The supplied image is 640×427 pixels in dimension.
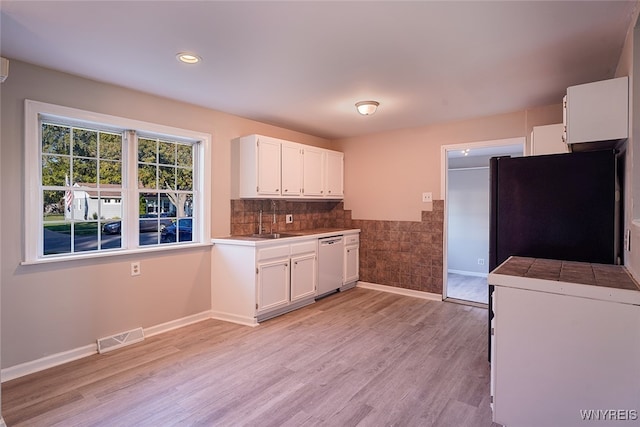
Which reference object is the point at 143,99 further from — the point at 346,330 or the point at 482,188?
the point at 482,188

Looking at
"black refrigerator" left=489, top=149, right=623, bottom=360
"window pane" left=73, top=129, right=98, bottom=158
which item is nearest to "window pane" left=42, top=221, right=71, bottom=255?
"window pane" left=73, top=129, right=98, bottom=158

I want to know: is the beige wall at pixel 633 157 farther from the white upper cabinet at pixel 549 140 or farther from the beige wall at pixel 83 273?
the beige wall at pixel 83 273

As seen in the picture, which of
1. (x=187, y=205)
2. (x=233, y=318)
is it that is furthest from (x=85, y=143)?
(x=233, y=318)

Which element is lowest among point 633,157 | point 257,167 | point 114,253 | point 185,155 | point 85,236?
point 114,253

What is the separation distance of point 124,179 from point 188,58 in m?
1.41

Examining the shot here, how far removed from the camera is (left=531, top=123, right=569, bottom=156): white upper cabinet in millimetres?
2971

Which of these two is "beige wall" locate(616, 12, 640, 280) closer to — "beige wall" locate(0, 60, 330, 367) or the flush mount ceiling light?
the flush mount ceiling light

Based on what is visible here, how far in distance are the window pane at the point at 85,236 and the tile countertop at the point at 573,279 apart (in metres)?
3.17

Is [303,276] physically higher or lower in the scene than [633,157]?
lower

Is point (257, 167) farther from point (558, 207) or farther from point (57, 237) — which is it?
point (558, 207)

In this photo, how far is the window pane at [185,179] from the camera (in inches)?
144

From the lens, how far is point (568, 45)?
2270mm

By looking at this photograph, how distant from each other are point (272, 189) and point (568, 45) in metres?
3.06

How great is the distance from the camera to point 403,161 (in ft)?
15.8
